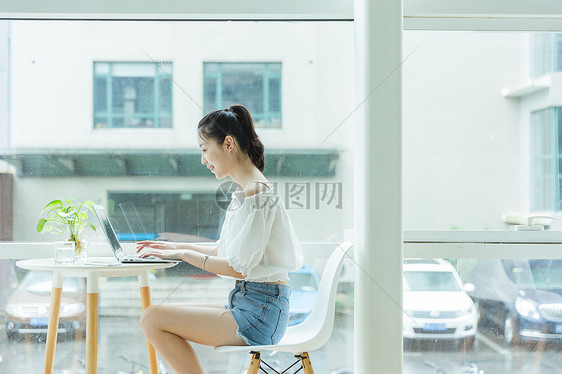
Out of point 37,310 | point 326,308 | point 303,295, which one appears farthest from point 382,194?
point 37,310

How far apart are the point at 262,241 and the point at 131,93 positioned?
1124 millimetres

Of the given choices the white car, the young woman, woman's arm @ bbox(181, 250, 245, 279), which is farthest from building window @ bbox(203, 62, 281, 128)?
the white car

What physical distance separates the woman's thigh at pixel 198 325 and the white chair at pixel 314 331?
4cm

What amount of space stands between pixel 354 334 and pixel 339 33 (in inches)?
54.5

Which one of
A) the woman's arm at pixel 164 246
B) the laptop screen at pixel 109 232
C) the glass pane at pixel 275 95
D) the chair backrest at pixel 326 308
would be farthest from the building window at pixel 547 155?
the laptop screen at pixel 109 232

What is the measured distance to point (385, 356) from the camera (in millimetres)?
2152

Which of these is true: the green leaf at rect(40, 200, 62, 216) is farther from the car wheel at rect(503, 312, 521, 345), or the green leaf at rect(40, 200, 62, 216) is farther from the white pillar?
the car wheel at rect(503, 312, 521, 345)

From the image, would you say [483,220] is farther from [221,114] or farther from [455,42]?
[221,114]

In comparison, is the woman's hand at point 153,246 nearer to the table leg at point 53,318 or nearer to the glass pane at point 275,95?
the table leg at point 53,318

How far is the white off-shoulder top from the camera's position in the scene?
1783mm

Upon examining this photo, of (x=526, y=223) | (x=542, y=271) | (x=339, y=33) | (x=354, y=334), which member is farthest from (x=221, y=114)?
(x=542, y=271)

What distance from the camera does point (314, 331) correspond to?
1.94m

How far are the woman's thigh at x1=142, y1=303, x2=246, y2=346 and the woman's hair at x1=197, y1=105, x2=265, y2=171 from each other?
59 centimetres

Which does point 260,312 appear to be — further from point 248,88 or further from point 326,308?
point 248,88
